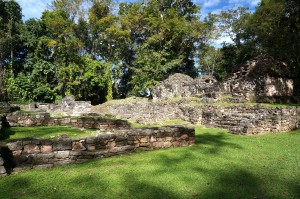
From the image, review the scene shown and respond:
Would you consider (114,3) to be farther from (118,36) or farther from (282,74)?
(282,74)

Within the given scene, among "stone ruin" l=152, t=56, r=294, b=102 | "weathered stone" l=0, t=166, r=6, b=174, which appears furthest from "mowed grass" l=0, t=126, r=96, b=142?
"stone ruin" l=152, t=56, r=294, b=102

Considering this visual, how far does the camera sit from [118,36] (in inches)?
1432

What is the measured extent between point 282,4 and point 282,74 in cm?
642

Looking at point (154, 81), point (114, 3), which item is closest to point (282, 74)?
point (154, 81)

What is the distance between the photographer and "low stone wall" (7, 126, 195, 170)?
18.0ft

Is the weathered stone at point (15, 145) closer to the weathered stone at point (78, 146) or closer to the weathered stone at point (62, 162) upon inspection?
the weathered stone at point (62, 162)

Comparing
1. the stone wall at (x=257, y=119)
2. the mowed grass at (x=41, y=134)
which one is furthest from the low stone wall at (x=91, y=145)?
the stone wall at (x=257, y=119)

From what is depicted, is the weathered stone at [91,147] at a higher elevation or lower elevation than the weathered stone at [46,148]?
lower

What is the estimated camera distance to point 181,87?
1070 inches

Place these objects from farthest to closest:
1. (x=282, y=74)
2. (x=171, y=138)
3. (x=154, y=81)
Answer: (x=154, y=81) → (x=282, y=74) → (x=171, y=138)

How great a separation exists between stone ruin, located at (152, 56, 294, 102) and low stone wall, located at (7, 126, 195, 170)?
1281 cm

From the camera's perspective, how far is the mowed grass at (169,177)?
4.27 metres

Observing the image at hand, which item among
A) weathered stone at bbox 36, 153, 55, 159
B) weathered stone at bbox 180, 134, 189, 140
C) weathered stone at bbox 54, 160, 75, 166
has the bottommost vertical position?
weathered stone at bbox 54, 160, 75, 166

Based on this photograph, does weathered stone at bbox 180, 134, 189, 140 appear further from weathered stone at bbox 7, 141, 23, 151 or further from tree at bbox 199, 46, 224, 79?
tree at bbox 199, 46, 224, 79
